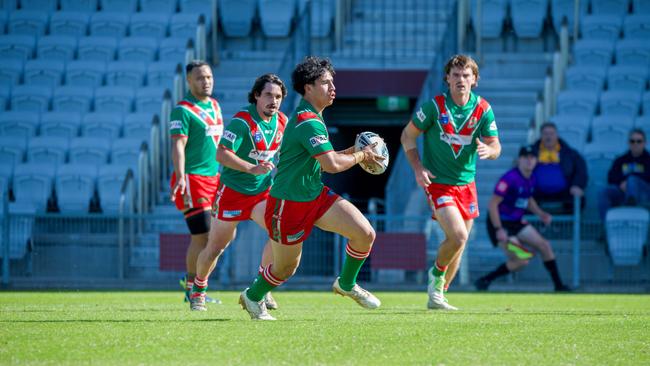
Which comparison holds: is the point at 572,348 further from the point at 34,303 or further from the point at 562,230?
the point at 562,230

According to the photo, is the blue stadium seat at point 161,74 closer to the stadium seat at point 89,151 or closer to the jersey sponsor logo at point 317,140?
the stadium seat at point 89,151

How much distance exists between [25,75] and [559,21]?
32.4 feet

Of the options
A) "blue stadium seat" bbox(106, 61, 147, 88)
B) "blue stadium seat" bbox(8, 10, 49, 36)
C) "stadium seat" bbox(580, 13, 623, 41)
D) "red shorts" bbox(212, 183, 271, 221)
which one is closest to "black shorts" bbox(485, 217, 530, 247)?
"stadium seat" bbox(580, 13, 623, 41)

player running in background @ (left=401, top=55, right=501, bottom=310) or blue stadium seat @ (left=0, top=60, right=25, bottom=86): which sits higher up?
player running in background @ (left=401, top=55, right=501, bottom=310)

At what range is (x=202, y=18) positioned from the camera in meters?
22.2

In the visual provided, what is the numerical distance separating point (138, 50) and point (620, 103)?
28.8 feet

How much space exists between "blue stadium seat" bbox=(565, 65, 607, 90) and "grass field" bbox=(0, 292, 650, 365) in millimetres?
10166

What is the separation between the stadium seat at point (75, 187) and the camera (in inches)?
767

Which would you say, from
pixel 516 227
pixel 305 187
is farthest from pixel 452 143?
pixel 516 227

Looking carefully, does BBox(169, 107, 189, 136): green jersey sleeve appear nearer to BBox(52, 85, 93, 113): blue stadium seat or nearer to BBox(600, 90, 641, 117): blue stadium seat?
BBox(52, 85, 93, 113): blue stadium seat

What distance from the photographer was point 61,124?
21.0m

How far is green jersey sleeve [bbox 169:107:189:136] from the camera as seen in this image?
1143cm

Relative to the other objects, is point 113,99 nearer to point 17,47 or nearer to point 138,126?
point 138,126

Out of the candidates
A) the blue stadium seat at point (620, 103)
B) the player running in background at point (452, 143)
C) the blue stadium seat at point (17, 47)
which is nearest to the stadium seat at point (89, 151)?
the blue stadium seat at point (17, 47)
